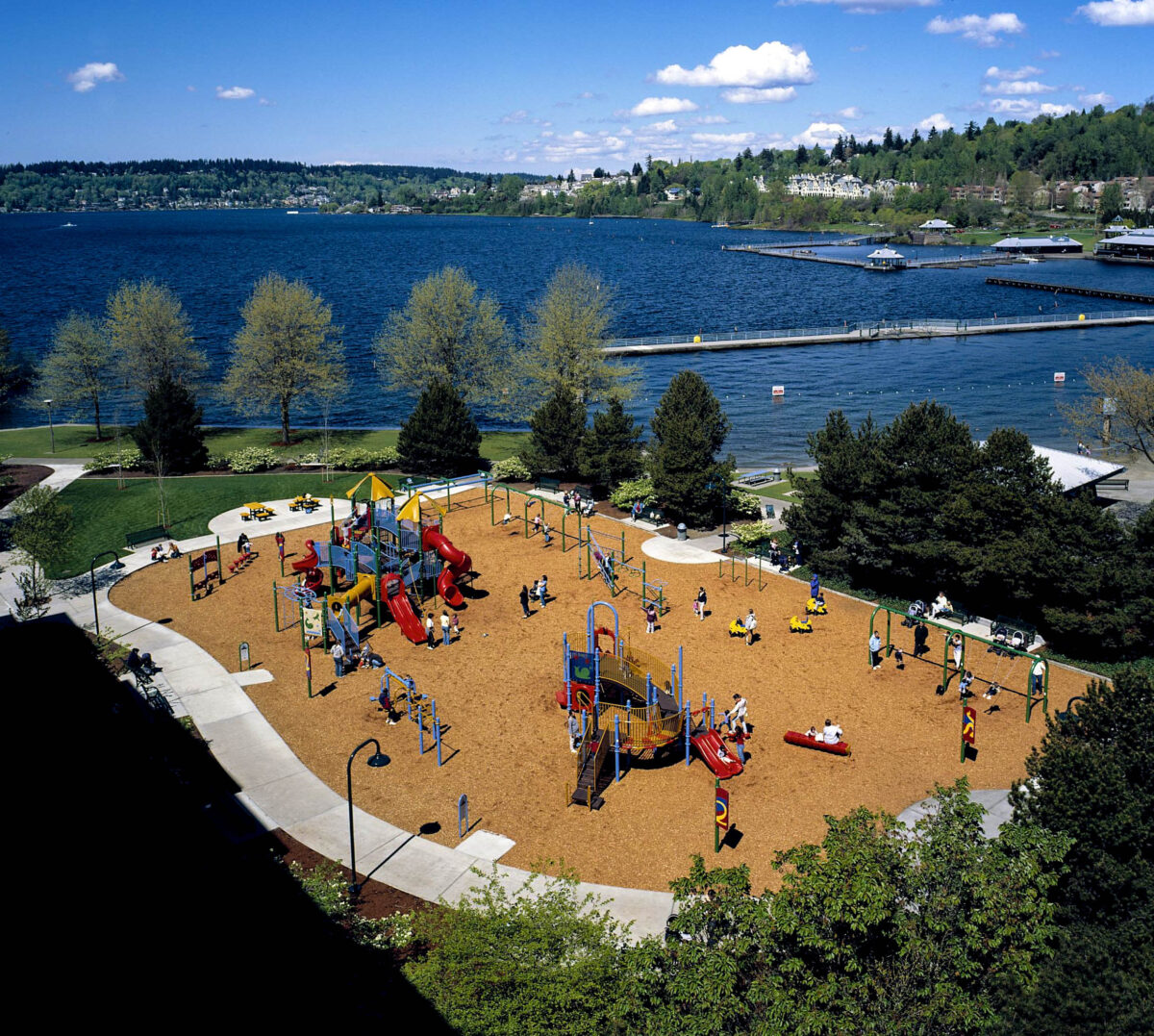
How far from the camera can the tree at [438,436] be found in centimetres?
5572

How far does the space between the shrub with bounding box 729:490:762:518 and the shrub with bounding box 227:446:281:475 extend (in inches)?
1130

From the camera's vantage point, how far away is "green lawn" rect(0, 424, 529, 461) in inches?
2539

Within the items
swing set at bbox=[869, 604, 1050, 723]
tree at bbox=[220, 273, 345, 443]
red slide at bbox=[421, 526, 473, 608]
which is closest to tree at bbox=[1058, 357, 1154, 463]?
swing set at bbox=[869, 604, 1050, 723]

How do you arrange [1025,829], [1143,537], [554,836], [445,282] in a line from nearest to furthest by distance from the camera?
[1025,829], [554,836], [1143,537], [445,282]

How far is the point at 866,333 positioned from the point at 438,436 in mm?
73894

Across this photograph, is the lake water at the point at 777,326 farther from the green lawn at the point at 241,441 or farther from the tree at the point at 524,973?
the tree at the point at 524,973

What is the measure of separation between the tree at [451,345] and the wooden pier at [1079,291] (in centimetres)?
10965

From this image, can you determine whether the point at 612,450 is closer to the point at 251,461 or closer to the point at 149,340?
the point at 251,461

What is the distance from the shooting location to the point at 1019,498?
118ft

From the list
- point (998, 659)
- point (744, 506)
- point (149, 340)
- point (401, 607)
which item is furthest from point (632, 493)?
point (149, 340)

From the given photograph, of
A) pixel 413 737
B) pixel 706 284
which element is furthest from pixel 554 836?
pixel 706 284

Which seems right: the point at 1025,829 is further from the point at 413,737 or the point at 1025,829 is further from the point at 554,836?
the point at 413,737

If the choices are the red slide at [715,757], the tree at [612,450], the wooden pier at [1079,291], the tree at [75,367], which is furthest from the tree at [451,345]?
the wooden pier at [1079,291]

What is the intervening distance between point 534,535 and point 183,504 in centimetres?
1948
